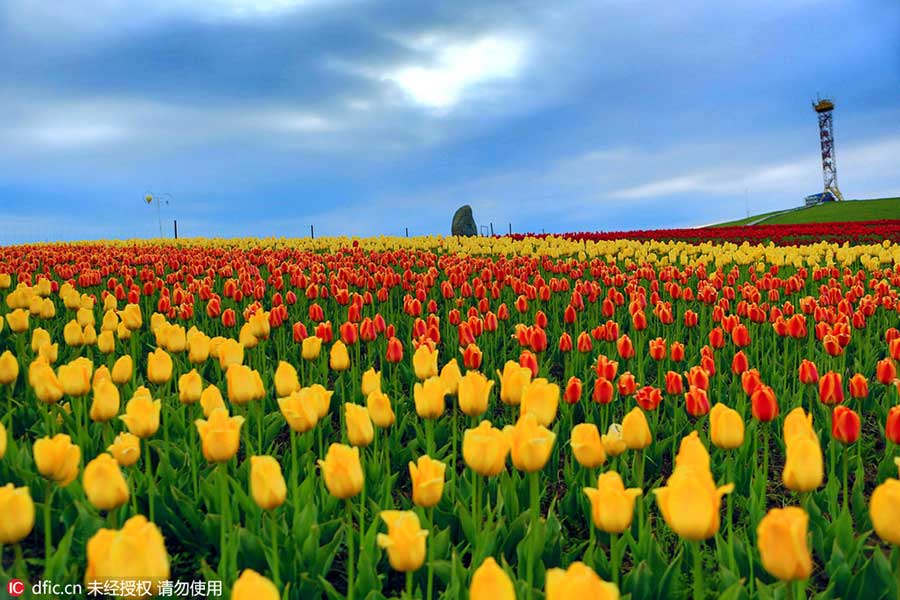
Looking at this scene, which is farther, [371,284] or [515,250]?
[515,250]

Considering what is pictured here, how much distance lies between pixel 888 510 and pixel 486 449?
50.9 inches

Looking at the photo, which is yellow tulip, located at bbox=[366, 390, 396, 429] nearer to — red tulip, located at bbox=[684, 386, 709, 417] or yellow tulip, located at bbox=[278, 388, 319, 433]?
yellow tulip, located at bbox=[278, 388, 319, 433]

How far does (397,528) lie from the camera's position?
2.08 m

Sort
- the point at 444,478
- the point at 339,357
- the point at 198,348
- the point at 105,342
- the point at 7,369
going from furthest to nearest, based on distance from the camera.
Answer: the point at 105,342
the point at 198,348
the point at 339,357
the point at 7,369
the point at 444,478

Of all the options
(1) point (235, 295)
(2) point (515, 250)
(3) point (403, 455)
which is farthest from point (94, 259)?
(3) point (403, 455)

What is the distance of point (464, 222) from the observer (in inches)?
1437

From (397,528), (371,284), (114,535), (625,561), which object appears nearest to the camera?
(114,535)

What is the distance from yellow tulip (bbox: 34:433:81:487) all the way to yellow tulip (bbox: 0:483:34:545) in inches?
18.1

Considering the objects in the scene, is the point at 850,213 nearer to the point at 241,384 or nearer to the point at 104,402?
the point at 241,384

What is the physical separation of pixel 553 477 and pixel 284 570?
2148 millimetres

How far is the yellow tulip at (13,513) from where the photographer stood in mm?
2086

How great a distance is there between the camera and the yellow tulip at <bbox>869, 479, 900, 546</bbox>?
200 cm

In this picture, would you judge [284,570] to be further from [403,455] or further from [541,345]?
[541,345]

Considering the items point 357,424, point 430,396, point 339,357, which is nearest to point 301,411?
point 357,424
